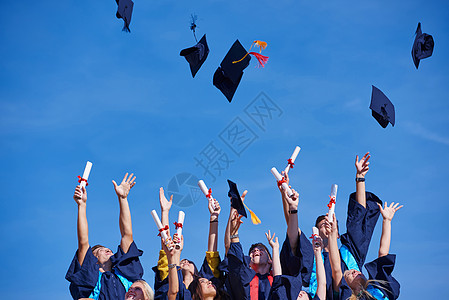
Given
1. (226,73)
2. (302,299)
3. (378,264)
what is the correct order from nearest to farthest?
(302,299)
(378,264)
(226,73)

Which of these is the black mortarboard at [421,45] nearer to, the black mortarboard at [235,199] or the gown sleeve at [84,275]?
the black mortarboard at [235,199]

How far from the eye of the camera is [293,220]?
7.00 metres

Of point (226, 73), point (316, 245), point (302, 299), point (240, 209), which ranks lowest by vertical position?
point (302, 299)

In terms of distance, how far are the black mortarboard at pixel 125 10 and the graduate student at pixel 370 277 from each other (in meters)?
4.10

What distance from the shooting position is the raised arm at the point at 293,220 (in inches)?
275

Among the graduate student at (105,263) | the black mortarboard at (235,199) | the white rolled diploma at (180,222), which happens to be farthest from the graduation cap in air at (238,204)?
the graduate student at (105,263)

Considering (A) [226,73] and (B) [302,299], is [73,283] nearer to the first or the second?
(B) [302,299]

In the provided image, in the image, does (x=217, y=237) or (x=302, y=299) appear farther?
(x=217, y=237)

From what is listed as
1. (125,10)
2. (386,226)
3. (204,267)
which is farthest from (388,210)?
(125,10)

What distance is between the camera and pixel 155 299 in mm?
7031

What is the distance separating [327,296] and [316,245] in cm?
54

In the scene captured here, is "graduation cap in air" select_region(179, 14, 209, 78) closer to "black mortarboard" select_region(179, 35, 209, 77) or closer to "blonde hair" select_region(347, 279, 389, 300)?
"black mortarboard" select_region(179, 35, 209, 77)

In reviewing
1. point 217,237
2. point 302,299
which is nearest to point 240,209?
point 217,237

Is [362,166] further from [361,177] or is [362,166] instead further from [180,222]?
[180,222]
